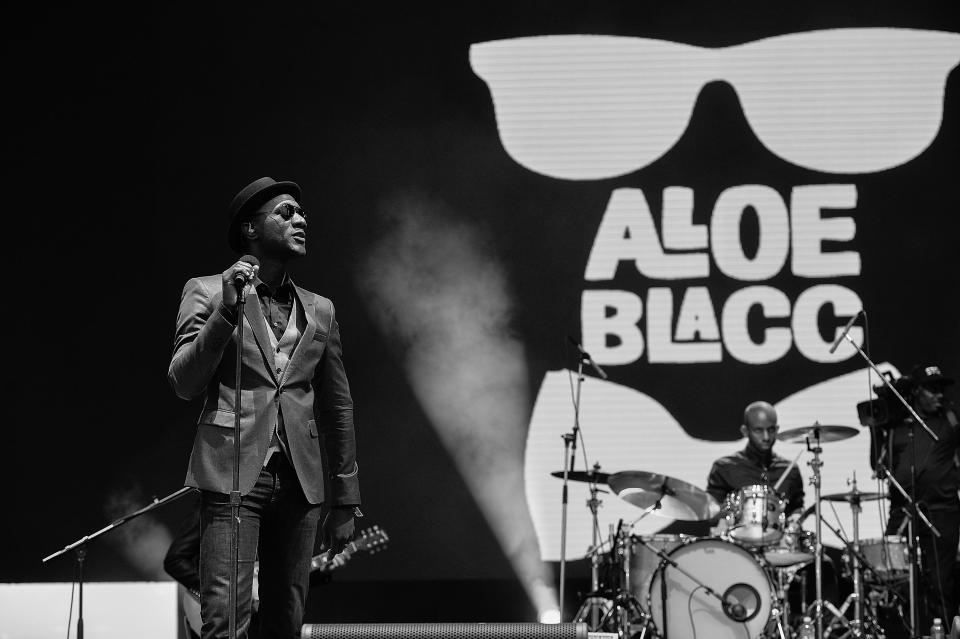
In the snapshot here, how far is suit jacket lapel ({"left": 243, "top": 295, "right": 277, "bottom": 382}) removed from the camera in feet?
10.5

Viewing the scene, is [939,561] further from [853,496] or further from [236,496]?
[236,496]

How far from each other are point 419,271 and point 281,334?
172 inches

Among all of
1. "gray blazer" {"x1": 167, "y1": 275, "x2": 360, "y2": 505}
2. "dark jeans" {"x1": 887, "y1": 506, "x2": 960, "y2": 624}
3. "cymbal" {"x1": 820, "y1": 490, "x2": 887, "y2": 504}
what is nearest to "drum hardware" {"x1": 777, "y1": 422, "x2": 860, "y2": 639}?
"cymbal" {"x1": 820, "y1": 490, "x2": 887, "y2": 504}

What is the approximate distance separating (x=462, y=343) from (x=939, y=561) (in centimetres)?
308

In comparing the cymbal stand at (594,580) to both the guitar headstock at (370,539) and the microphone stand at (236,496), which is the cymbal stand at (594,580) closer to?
the guitar headstock at (370,539)

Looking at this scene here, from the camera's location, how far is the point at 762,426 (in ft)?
22.8

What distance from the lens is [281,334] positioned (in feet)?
10.9

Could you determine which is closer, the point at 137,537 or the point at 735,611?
the point at 735,611

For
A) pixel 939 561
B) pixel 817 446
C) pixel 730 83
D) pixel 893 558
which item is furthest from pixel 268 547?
pixel 730 83

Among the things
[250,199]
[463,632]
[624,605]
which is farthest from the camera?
[624,605]

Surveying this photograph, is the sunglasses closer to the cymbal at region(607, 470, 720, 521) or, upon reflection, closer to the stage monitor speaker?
the stage monitor speaker

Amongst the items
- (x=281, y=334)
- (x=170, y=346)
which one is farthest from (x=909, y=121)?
(x=281, y=334)

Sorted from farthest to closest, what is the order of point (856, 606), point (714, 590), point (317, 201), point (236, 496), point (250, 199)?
point (317, 201), point (856, 606), point (714, 590), point (250, 199), point (236, 496)

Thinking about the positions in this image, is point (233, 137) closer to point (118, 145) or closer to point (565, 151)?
point (118, 145)
